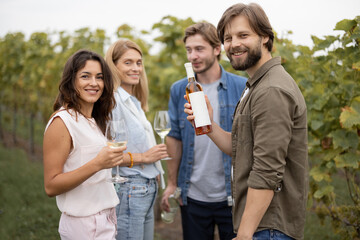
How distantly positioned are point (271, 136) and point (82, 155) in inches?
45.9

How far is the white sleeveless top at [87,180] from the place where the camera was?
6.75 ft

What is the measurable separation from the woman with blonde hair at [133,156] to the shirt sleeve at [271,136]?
1082mm

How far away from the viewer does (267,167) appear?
1672mm

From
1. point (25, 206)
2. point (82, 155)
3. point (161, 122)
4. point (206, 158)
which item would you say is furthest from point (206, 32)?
point (25, 206)

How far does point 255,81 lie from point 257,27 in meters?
0.31

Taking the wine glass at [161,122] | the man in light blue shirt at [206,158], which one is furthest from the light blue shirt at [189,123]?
the wine glass at [161,122]

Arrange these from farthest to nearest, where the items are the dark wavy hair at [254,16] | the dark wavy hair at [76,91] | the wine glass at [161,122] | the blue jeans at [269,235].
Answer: the wine glass at [161,122] < the dark wavy hair at [76,91] < the dark wavy hair at [254,16] < the blue jeans at [269,235]

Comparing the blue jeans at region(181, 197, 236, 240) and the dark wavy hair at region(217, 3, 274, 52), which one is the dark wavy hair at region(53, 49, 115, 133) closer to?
the dark wavy hair at region(217, 3, 274, 52)

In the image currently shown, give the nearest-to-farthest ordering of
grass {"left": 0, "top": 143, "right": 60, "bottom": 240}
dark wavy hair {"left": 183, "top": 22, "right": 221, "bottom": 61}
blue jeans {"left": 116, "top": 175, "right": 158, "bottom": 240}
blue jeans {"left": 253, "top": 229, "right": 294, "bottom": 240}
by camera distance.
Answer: blue jeans {"left": 253, "top": 229, "right": 294, "bottom": 240}, blue jeans {"left": 116, "top": 175, "right": 158, "bottom": 240}, dark wavy hair {"left": 183, "top": 22, "right": 221, "bottom": 61}, grass {"left": 0, "top": 143, "right": 60, "bottom": 240}

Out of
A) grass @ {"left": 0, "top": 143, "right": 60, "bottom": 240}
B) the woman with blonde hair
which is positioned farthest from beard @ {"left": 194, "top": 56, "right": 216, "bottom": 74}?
grass @ {"left": 0, "top": 143, "right": 60, "bottom": 240}

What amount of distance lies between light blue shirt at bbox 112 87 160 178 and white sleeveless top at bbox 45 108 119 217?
15.7 inches

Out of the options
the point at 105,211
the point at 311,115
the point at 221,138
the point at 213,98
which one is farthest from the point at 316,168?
the point at 105,211

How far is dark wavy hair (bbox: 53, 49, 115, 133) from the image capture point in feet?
7.18

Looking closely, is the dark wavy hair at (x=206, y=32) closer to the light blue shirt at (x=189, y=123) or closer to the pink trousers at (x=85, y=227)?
the light blue shirt at (x=189, y=123)
